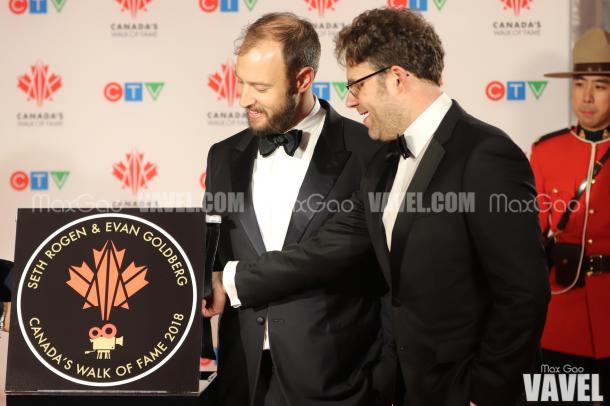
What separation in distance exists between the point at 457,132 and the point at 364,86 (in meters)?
0.30

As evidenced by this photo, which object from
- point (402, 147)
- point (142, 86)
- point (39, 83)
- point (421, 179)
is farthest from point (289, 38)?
point (39, 83)

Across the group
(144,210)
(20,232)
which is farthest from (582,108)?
(20,232)

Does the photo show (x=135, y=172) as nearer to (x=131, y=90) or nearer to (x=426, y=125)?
(x=131, y=90)

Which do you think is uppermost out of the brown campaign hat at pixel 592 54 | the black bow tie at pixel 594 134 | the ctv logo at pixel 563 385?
the brown campaign hat at pixel 592 54

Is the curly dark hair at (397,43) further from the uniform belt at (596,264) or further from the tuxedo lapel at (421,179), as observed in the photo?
the uniform belt at (596,264)

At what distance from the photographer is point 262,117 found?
2256 millimetres

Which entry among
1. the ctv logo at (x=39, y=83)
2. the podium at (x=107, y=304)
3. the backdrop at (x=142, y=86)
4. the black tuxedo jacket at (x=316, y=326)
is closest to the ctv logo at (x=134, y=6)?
the backdrop at (x=142, y=86)

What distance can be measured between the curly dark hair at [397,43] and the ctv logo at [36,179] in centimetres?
241

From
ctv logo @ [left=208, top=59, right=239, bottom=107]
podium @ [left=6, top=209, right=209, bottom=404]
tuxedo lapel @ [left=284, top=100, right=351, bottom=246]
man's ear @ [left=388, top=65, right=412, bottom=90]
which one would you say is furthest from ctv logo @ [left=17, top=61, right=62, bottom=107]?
man's ear @ [left=388, top=65, right=412, bottom=90]

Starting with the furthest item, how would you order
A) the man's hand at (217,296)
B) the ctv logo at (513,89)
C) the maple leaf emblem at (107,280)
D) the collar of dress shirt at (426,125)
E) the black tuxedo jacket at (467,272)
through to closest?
1. the ctv logo at (513,89)
2. the man's hand at (217,296)
3. the collar of dress shirt at (426,125)
4. the maple leaf emblem at (107,280)
5. the black tuxedo jacket at (467,272)

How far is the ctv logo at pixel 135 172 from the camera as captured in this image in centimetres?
395

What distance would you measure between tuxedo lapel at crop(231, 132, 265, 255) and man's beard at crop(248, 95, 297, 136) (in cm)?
9

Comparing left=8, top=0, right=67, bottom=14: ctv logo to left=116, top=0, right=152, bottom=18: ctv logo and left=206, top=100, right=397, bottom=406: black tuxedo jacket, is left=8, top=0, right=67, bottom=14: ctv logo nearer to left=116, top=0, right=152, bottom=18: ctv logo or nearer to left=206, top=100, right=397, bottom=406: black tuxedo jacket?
left=116, top=0, right=152, bottom=18: ctv logo

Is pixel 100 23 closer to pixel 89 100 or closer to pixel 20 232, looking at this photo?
pixel 89 100
